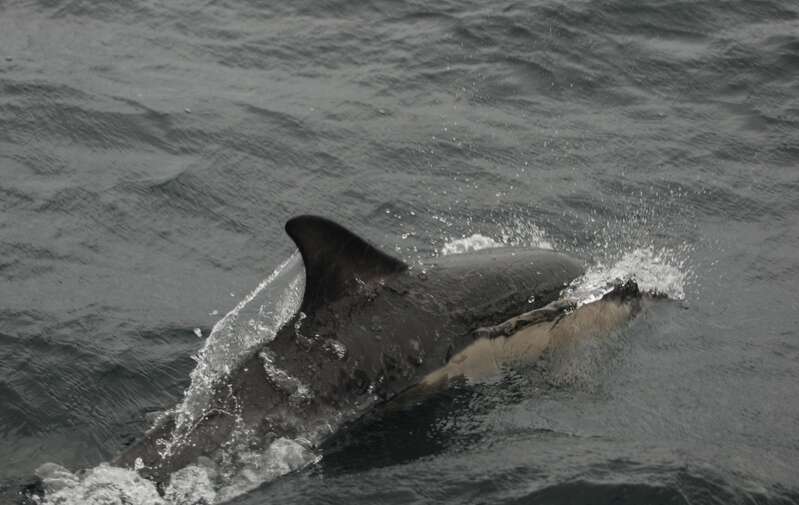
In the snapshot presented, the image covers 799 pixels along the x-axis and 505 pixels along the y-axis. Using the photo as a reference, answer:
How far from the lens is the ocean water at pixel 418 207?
305 inches

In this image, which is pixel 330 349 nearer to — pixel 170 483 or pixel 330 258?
pixel 330 258

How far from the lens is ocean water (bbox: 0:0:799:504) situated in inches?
305

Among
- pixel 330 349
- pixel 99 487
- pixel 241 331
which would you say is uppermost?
pixel 330 349

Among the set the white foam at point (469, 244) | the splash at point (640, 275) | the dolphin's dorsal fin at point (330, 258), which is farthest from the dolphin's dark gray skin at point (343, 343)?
the white foam at point (469, 244)

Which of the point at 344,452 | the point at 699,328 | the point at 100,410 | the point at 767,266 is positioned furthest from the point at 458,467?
the point at 767,266

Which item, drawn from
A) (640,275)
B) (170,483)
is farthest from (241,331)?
(640,275)

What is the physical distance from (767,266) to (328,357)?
4917 mm

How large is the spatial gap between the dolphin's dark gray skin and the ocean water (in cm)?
25

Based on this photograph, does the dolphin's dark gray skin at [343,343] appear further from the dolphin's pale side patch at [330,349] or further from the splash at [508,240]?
the splash at [508,240]

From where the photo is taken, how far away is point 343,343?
8070mm

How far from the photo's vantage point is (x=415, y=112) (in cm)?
1416

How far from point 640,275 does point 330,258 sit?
3433mm

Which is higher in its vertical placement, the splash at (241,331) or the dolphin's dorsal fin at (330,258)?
the dolphin's dorsal fin at (330,258)

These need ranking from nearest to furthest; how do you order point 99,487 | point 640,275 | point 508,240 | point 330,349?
point 99,487
point 330,349
point 640,275
point 508,240
